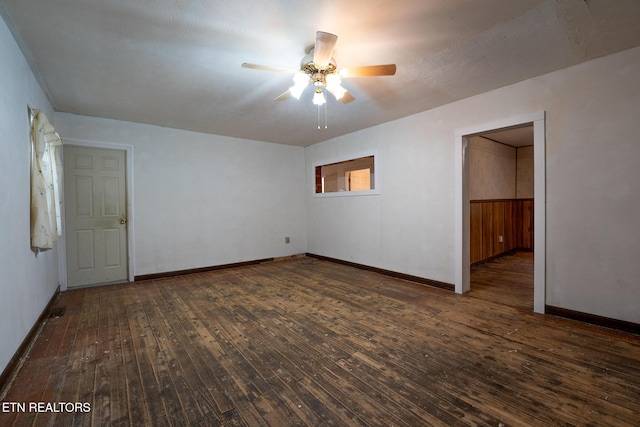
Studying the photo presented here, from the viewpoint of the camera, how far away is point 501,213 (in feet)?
19.6

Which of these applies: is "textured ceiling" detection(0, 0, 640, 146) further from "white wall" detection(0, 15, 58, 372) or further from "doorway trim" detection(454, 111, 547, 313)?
"doorway trim" detection(454, 111, 547, 313)

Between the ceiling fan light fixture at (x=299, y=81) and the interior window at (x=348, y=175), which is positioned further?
the interior window at (x=348, y=175)

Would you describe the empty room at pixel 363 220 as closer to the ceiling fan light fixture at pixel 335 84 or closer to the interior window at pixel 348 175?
the ceiling fan light fixture at pixel 335 84

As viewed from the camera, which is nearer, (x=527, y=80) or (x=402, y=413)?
(x=402, y=413)

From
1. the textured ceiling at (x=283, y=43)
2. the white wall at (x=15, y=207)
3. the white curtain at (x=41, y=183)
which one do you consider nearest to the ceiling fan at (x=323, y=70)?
the textured ceiling at (x=283, y=43)

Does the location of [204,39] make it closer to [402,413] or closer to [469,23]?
[469,23]

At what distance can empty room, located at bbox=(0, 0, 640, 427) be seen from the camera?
178 cm

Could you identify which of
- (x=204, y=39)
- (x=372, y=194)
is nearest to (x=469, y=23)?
(x=204, y=39)

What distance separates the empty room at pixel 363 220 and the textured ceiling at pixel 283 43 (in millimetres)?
20

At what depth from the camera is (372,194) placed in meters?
4.77

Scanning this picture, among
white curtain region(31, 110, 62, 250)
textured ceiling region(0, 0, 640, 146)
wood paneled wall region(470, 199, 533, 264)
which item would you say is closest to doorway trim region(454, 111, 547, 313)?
textured ceiling region(0, 0, 640, 146)

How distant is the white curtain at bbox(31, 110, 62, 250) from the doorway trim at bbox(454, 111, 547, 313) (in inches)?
173

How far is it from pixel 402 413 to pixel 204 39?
286 centimetres

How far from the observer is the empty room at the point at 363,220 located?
178cm
